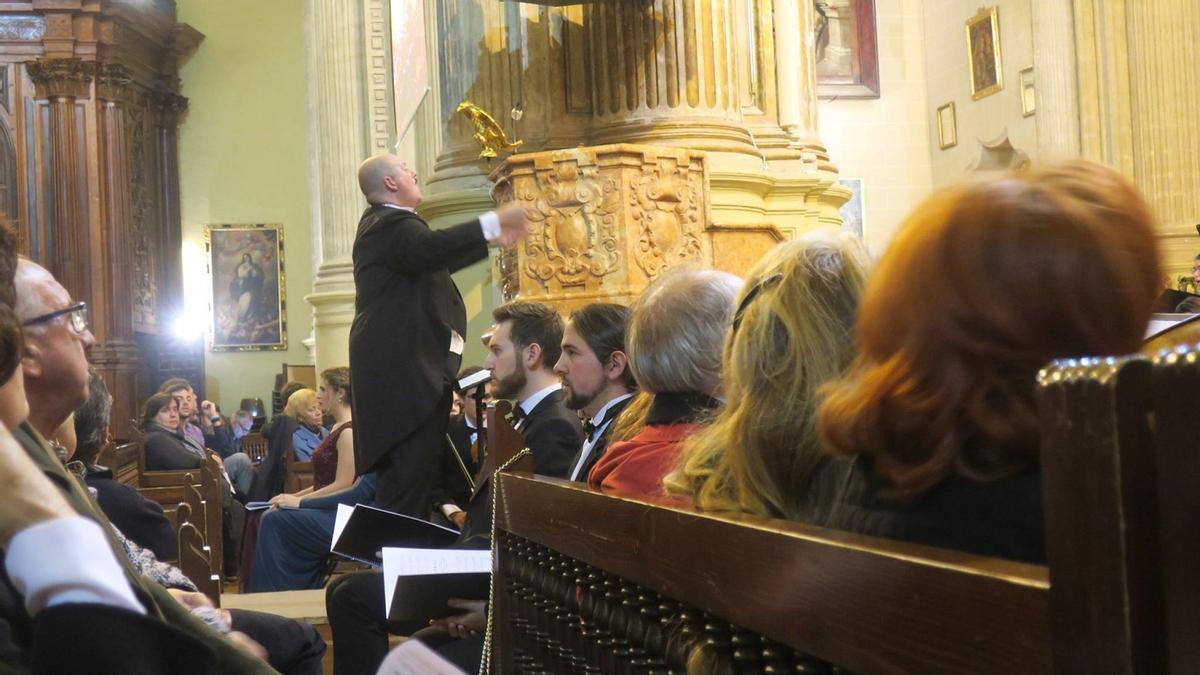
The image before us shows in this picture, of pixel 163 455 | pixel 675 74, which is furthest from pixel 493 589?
pixel 163 455

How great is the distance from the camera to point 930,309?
1.51m

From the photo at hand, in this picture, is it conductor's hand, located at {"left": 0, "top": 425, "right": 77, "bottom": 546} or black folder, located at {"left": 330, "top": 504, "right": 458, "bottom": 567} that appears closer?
conductor's hand, located at {"left": 0, "top": 425, "right": 77, "bottom": 546}

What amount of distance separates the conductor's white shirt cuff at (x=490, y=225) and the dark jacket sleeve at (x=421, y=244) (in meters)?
0.02

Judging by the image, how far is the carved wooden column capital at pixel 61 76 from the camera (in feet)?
65.2

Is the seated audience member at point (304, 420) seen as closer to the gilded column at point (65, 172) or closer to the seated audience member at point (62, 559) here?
the seated audience member at point (62, 559)

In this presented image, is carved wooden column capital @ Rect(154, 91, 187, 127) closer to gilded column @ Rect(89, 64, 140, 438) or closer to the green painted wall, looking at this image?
the green painted wall

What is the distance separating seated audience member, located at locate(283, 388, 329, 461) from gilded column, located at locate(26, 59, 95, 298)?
9.78 metres

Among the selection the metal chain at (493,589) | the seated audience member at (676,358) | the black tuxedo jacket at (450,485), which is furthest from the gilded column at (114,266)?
the seated audience member at (676,358)

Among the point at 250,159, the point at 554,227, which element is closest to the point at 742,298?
the point at 554,227

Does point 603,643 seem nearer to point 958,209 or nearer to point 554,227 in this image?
point 958,209

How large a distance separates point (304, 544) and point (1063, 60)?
10307 millimetres

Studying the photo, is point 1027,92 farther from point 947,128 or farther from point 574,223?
point 574,223

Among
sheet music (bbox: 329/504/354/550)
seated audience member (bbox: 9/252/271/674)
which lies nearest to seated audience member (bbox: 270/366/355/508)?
sheet music (bbox: 329/504/354/550)

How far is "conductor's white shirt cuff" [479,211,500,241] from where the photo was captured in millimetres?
5348
